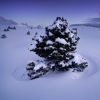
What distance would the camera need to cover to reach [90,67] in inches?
195

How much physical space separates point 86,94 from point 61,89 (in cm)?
81

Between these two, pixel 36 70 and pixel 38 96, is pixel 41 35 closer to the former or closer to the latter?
pixel 36 70

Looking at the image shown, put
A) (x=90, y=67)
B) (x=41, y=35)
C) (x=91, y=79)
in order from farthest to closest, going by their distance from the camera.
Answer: (x=90, y=67) → (x=41, y=35) → (x=91, y=79)

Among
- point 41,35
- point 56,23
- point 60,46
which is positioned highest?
point 56,23

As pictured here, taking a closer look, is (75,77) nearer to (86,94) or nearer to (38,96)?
(86,94)

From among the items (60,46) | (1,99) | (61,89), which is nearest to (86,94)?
(61,89)

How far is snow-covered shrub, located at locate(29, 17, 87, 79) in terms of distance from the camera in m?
4.09

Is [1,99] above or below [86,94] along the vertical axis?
below

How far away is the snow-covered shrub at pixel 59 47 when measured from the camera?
4.09m

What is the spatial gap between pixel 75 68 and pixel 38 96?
2080mm

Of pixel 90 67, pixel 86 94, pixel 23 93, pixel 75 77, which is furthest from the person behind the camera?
pixel 90 67

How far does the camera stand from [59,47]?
13.5 ft

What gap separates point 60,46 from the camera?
4070 mm

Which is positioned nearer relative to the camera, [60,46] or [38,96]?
[38,96]
